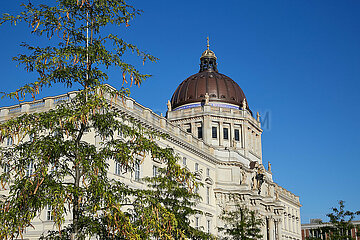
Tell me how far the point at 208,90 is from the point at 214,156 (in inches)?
743

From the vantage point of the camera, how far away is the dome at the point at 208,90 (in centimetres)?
7544

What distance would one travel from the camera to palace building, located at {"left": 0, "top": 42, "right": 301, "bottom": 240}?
159 ft

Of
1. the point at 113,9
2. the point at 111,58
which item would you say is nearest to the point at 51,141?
the point at 111,58

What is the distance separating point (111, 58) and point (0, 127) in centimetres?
422

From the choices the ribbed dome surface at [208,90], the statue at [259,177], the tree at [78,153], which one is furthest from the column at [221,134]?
the tree at [78,153]

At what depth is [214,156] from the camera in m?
59.3

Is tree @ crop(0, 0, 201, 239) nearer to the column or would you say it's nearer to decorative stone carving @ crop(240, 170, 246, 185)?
decorative stone carving @ crop(240, 170, 246, 185)

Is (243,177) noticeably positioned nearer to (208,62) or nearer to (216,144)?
(216,144)

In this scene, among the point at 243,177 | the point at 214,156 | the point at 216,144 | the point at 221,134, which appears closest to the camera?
the point at 214,156

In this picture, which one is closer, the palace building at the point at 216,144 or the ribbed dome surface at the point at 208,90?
the palace building at the point at 216,144

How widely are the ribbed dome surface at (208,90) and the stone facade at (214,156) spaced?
175 cm

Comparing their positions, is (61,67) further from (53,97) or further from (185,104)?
(185,104)

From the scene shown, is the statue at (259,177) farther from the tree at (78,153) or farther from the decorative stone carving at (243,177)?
the tree at (78,153)

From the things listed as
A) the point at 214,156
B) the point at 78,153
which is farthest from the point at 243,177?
the point at 78,153
